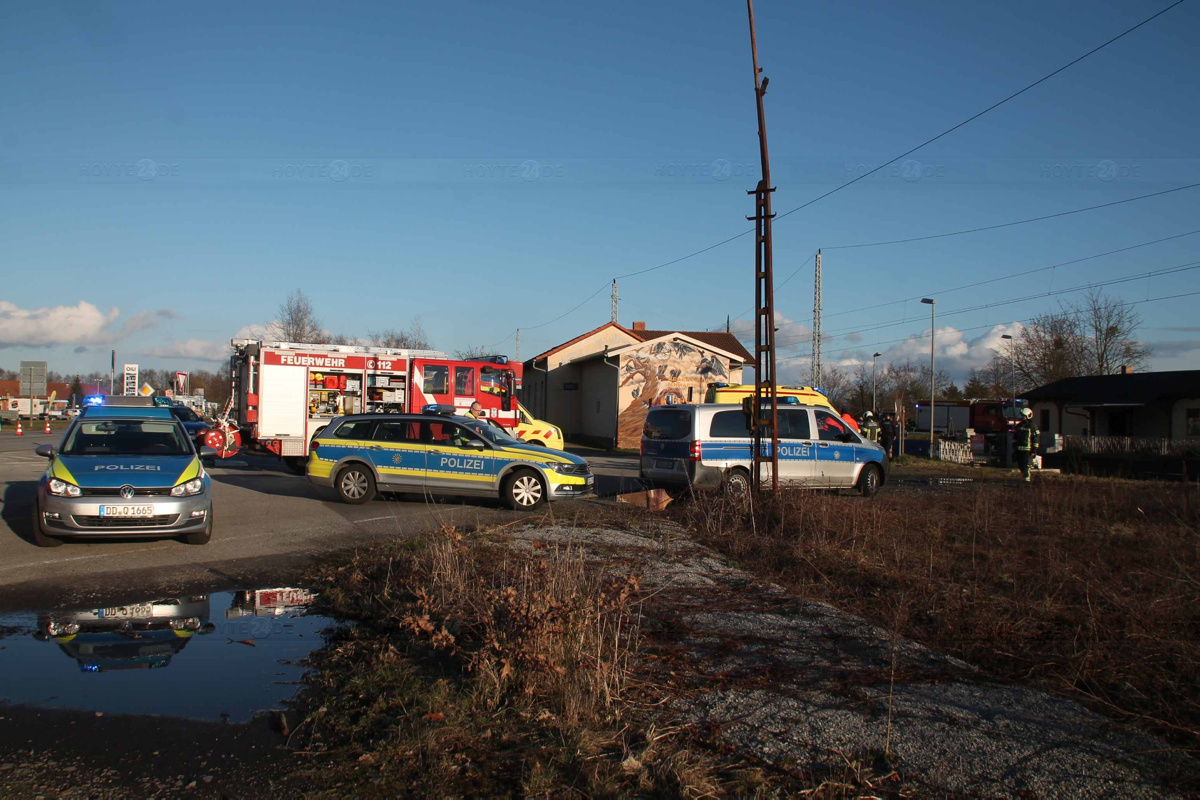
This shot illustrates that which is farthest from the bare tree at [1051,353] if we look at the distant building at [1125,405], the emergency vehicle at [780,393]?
the emergency vehicle at [780,393]

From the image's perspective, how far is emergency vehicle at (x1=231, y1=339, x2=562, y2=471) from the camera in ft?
65.8

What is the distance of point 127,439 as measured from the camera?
10648 millimetres

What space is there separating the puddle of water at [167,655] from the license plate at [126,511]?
7.52ft

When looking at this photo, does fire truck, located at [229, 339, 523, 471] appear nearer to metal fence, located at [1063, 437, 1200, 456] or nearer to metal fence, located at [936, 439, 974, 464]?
metal fence, located at [936, 439, 974, 464]

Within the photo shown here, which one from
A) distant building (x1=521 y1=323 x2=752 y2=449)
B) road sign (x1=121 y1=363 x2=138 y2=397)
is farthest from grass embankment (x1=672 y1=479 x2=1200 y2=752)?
road sign (x1=121 y1=363 x2=138 y2=397)

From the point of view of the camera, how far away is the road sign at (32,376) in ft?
136

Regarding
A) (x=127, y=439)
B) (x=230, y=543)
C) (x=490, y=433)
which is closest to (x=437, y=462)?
(x=490, y=433)

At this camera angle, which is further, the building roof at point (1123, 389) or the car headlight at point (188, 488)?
the building roof at point (1123, 389)

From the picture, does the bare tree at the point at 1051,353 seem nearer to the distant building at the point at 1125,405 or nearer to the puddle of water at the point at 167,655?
the distant building at the point at 1125,405

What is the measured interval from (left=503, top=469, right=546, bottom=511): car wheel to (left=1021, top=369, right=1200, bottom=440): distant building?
28191 millimetres

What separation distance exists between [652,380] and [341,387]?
18.0 m

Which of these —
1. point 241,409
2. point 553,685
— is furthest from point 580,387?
point 553,685

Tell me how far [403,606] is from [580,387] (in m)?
37.8

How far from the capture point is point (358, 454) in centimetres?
1449
